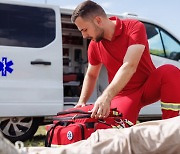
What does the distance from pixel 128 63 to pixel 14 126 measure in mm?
2658

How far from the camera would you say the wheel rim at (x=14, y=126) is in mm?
5266

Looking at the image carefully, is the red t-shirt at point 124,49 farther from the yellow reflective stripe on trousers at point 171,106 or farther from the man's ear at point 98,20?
the yellow reflective stripe on trousers at point 171,106

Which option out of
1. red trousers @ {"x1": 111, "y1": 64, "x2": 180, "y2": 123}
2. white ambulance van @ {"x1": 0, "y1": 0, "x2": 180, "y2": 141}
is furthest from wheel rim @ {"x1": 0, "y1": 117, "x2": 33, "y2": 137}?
red trousers @ {"x1": 111, "y1": 64, "x2": 180, "y2": 123}

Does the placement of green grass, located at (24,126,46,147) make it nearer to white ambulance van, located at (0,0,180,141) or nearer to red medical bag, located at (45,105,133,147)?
white ambulance van, located at (0,0,180,141)

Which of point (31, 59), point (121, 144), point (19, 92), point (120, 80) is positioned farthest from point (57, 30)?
point (121, 144)

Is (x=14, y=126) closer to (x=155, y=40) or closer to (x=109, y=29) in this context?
(x=155, y=40)

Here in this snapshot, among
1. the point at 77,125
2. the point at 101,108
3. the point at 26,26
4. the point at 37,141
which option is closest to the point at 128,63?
the point at 101,108

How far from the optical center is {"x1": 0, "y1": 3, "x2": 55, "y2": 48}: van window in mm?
5223

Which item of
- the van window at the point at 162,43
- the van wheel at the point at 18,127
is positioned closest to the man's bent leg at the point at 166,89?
the van wheel at the point at 18,127

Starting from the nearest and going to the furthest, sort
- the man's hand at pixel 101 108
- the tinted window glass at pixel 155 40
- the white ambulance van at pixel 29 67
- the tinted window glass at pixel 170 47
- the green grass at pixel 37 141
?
the man's hand at pixel 101 108 → the green grass at pixel 37 141 → the white ambulance van at pixel 29 67 → the tinted window glass at pixel 155 40 → the tinted window glass at pixel 170 47

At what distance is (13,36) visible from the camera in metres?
5.26

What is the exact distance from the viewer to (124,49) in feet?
10.7

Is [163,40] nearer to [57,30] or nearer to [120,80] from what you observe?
[57,30]

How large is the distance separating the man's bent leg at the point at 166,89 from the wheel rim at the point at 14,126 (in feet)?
7.80
